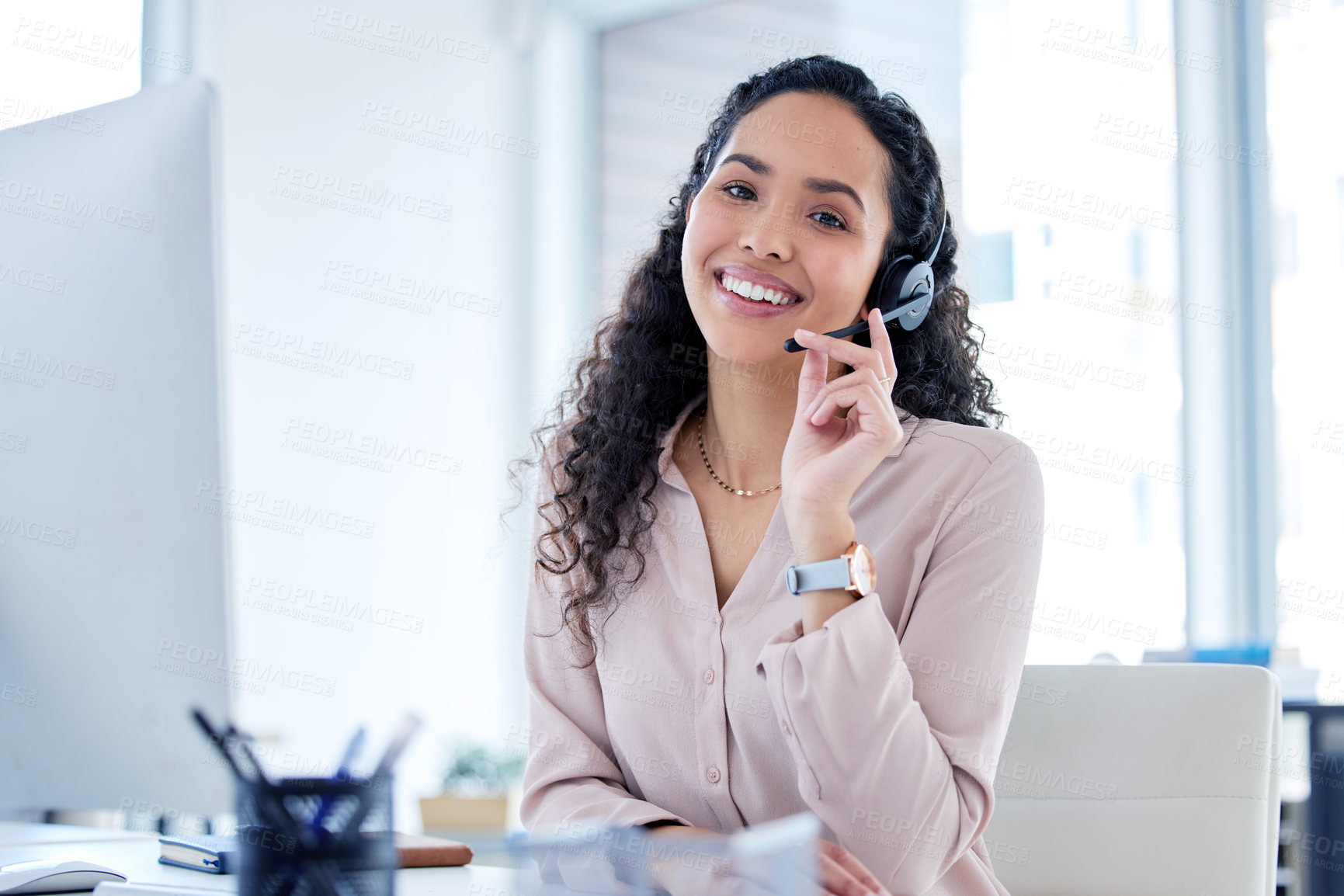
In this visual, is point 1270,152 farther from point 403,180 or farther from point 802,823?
point 802,823

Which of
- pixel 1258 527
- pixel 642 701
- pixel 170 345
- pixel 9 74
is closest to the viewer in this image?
pixel 170 345

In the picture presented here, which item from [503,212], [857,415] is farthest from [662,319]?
[503,212]

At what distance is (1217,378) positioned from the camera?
9.86 ft

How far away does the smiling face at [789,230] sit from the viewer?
145cm

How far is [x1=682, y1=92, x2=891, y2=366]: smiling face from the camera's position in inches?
57.1

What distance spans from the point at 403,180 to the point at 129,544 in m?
3.02

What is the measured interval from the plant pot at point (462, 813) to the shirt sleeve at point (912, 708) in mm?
2360

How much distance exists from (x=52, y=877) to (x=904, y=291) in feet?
3.65

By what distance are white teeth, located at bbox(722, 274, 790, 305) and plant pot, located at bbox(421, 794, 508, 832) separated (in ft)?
7.65
